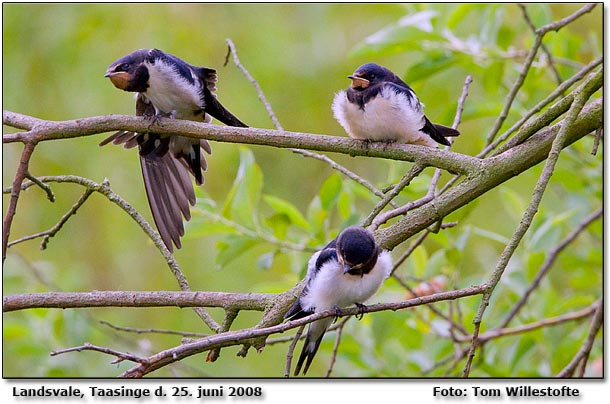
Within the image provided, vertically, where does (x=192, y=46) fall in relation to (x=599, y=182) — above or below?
above

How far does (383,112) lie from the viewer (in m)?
2.31

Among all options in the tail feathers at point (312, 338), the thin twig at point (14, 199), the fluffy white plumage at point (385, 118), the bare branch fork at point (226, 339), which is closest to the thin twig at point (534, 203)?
the bare branch fork at point (226, 339)

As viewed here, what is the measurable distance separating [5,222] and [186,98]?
1065mm

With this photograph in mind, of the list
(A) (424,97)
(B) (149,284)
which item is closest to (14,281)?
(B) (149,284)

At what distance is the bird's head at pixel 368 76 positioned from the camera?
99.0 inches

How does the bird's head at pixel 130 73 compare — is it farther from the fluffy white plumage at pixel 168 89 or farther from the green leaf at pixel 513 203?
the green leaf at pixel 513 203

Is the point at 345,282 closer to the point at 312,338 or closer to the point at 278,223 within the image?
the point at 312,338

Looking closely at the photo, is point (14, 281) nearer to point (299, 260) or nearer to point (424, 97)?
point (299, 260)

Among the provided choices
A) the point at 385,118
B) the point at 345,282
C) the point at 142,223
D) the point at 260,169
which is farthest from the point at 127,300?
the point at 260,169

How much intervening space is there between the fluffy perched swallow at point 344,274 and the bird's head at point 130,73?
790 millimetres

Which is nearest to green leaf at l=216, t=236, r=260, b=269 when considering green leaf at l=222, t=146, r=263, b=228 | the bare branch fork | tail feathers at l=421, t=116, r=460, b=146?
green leaf at l=222, t=146, r=263, b=228

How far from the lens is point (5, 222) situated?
156 cm

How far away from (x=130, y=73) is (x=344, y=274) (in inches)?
37.0

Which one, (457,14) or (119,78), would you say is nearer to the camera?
(119,78)
